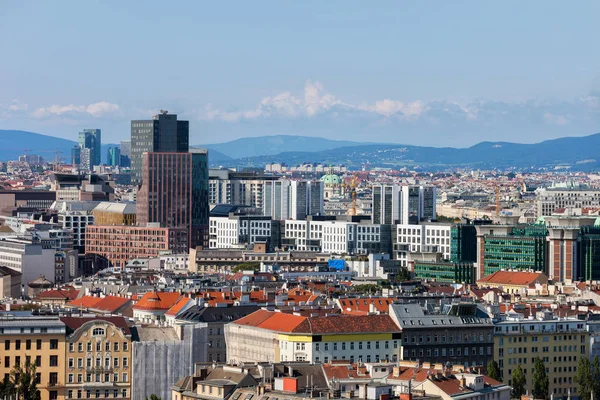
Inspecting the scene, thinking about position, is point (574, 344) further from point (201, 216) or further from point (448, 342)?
point (201, 216)

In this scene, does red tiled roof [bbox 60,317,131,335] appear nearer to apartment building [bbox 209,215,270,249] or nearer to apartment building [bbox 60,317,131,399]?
apartment building [bbox 60,317,131,399]

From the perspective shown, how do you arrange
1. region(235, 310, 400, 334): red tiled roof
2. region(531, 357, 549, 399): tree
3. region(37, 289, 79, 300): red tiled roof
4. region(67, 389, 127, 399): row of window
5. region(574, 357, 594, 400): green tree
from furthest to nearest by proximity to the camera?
1. region(37, 289, 79, 300): red tiled roof
2. region(574, 357, 594, 400): green tree
3. region(531, 357, 549, 399): tree
4. region(235, 310, 400, 334): red tiled roof
5. region(67, 389, 127, 399): row of window

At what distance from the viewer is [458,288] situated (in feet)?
381

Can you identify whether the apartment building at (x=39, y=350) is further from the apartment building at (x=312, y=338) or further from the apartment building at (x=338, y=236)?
the apartment building at (x=338, y=236)

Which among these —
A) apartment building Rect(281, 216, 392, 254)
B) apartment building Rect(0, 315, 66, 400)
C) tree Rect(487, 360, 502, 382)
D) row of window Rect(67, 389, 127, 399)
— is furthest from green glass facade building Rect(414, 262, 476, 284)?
apartment building Rect(0, 315, 66, 400)

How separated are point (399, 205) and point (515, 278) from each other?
136 ft

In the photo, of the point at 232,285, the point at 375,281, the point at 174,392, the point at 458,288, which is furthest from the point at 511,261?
the point at 174,392

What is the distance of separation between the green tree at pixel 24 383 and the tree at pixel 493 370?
18.4m

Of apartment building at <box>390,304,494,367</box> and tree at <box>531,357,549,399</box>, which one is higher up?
apartment building at <box>390,304,494,367</box>

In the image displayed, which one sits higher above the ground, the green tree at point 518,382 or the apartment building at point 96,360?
the apartment building at point 96,360

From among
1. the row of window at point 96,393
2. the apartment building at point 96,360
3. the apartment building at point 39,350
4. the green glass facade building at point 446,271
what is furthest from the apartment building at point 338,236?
the apartment building at point 39,350

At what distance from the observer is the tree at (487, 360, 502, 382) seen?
77825 millimetres

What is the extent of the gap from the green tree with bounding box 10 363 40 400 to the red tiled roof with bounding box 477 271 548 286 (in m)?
61.1

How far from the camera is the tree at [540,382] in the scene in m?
81.1
